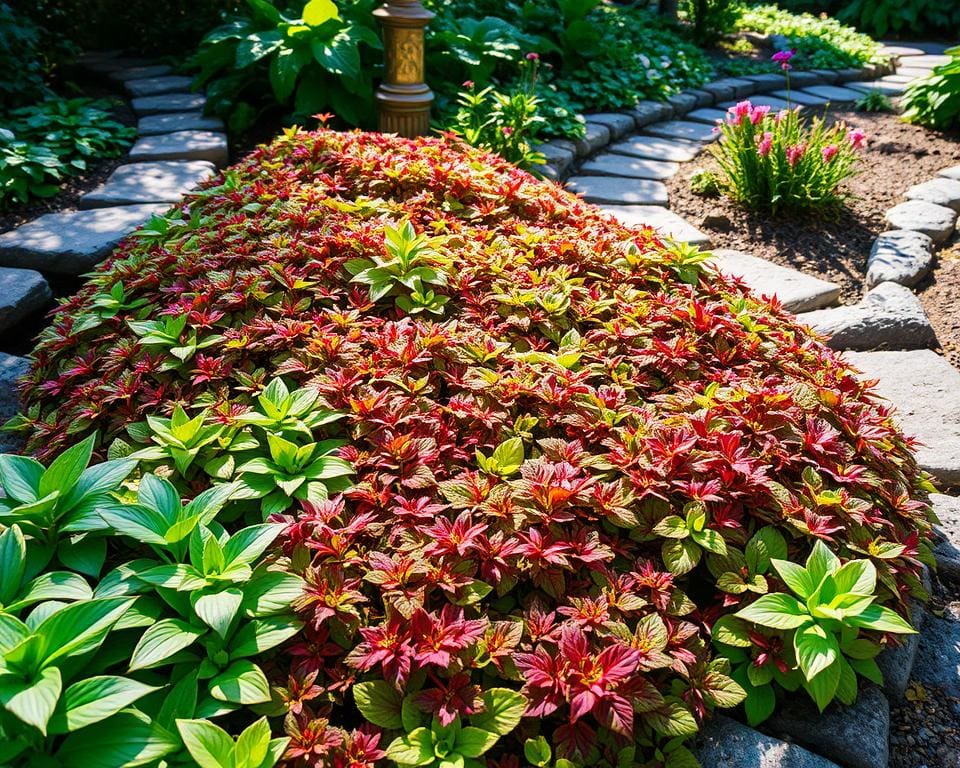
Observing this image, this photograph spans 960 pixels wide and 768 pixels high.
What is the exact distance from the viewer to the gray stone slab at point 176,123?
476 centimetres

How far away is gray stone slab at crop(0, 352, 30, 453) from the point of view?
2174 mm

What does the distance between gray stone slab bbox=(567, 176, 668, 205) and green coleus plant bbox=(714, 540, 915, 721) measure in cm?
311

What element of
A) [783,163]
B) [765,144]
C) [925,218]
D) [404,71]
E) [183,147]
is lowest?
[925,218]

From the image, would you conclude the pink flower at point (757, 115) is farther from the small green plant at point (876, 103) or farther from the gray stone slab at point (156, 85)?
the gray stone slab at point (156, 85)

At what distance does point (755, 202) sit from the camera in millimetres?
4152

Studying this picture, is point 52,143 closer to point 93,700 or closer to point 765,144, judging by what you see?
point 765,144

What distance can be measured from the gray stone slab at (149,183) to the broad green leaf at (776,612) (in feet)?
10.5

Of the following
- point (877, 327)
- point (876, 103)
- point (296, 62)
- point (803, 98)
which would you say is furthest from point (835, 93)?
point (296, 62)

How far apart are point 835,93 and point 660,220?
436 centimetres

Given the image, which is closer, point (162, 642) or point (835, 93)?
point (162, 642)

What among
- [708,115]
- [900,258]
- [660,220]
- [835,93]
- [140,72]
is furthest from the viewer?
[835,93]

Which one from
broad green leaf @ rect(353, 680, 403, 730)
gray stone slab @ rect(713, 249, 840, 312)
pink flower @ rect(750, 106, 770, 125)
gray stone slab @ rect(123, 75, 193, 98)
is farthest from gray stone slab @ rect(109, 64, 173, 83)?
broad green leaf @ rect(353, 680, 403, 730)

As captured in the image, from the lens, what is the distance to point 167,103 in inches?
204

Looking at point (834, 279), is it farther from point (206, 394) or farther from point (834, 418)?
point (206, 394)
